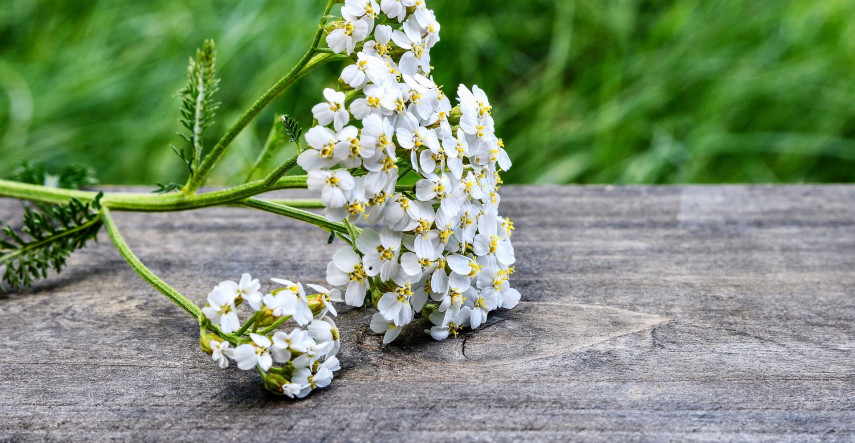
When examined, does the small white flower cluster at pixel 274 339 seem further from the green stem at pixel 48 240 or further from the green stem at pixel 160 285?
the green stem at pixel 48 240

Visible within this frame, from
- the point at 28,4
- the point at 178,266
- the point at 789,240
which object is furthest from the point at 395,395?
the point at 28,4

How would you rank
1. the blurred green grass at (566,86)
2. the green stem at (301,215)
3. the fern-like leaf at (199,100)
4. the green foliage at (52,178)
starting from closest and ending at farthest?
the green stem at (301,215)
the fern-like leaf at (199,100)
the green foliage at (52,178)
the blurred green grass at (566,86)

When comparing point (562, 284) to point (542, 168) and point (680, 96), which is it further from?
point (680, 96)

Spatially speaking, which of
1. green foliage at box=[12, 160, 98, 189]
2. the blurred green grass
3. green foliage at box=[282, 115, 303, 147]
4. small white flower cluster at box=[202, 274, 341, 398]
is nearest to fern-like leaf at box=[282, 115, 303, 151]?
green foliage at box=[282, 115, 303, 147]

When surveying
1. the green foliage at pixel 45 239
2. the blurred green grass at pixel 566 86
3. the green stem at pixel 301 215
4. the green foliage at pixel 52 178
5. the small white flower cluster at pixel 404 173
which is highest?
the blurred green grass at pixel 566 86

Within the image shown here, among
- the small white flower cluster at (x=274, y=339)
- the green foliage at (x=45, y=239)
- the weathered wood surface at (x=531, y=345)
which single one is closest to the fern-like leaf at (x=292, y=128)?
the small white flower cluster at (x=274, y=339)

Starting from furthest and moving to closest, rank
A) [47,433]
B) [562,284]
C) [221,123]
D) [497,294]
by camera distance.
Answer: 1. [221,123]
2. [562,284]
3. [497,294]
4. [47,433]
